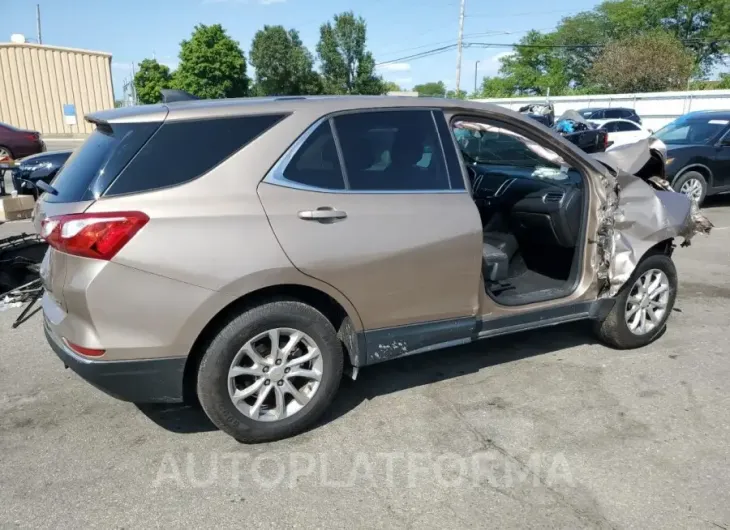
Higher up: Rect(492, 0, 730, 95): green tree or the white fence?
Rect(492, 0, 730, 95): green tree

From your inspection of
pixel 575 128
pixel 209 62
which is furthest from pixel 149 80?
pixel 575 128

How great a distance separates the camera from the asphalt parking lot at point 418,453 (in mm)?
2674

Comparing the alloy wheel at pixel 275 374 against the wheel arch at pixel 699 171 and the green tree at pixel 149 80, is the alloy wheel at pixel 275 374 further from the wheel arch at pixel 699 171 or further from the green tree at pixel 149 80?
the green tree at pixel 149 80

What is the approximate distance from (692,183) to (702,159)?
42cm

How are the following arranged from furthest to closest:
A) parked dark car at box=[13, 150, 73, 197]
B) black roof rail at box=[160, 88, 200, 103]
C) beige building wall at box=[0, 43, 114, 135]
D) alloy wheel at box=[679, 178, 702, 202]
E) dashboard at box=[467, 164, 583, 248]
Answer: beige building wall at box=[0, 43, 114, 135] < alloy wheel at box=[679, 178, 702, 202] < parked dark car at box=[13, 150, 73, 197] < dashboard at box=[467, 164, 583, 248] < black roof rail at box=[160, 88, 200, 103]

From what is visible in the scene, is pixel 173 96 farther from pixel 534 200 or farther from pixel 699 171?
pixel 699 171

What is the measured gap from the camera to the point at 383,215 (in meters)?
3.27

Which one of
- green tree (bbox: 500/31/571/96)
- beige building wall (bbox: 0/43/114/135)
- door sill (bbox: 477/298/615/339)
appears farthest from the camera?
green tree (bbox: 500/31/571/96)

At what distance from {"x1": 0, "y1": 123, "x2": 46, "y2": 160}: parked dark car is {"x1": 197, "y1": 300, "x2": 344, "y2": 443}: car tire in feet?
51.5

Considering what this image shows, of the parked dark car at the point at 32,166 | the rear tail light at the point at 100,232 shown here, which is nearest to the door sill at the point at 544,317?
the rear tail light at the point at 100,232

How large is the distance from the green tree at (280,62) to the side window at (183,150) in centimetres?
5821

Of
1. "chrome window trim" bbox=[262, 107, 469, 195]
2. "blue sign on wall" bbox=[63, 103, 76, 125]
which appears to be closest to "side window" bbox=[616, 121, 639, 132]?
"chrome window trim" bbox=[262, 107, 469, 195]

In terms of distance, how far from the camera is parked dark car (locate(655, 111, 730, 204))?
1007cm

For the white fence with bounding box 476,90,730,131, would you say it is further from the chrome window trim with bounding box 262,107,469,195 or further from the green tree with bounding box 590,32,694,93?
the chrome window trim with bounding box 262,107,469,195
